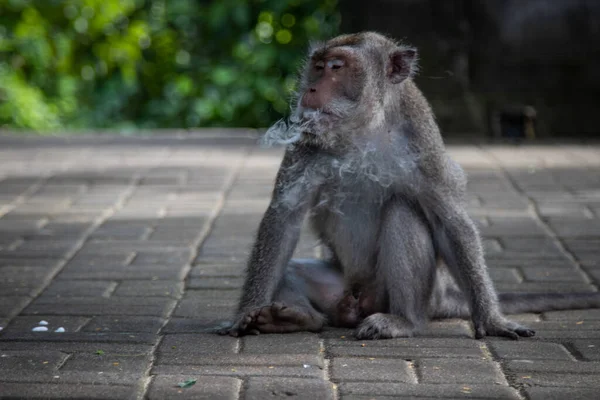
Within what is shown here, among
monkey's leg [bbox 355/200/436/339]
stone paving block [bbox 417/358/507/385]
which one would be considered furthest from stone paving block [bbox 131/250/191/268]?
stone paving block [bbox 417/358/507/385]

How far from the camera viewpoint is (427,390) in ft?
11.8

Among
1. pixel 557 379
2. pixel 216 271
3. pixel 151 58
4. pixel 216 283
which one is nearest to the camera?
pixel 557 379

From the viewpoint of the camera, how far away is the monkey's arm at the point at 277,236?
4559mm

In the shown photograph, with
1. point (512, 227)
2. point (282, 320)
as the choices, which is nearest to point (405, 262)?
point (282, 320)

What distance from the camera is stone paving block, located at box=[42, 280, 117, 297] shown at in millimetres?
5145

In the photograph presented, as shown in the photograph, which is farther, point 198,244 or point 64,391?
point 198,244

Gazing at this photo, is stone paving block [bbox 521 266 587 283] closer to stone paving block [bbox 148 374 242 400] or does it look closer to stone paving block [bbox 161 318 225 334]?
stone paving block [bbox 161 318 225 334]

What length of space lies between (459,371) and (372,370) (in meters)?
0.29

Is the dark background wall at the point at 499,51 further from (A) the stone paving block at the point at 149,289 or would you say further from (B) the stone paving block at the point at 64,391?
(B) the stone paving block at the point at 64,391

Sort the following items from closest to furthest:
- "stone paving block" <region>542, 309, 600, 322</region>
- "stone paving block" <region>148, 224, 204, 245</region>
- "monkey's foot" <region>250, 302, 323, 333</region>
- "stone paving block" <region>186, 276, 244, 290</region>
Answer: "monkey's foot" <region>250, 302, 323, 333</region> → "stone paving block" <region>542, 309, 600, 322</region> → "stone paving block" <region>186, 276, 244, 290</region> → "stone paving block" <region>148, 224, 204, 245</region>

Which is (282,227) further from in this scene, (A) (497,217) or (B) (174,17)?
(B) (174,17)

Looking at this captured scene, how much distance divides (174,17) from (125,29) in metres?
0.66

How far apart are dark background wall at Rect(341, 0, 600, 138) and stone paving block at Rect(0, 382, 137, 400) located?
7180 millimetres

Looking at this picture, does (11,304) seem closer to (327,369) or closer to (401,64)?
(327,369)
